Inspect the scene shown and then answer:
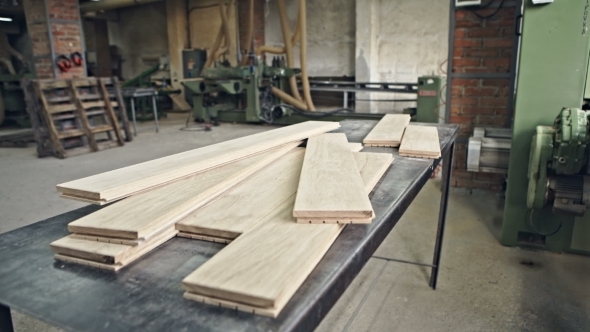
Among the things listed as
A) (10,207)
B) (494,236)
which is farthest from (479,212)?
(10,207)

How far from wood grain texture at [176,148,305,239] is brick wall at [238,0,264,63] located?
7961 millimetres

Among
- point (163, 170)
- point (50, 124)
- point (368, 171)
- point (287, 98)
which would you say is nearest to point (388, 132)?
point (368, 171)

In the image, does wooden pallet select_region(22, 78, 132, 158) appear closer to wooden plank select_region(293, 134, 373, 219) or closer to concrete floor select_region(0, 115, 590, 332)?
concrete floor select_region(0, 115, 590, 332)

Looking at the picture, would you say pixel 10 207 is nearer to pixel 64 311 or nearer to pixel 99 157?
pixel 99 157

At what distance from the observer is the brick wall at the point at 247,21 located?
875 cm

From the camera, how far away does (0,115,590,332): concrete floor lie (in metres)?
1.85

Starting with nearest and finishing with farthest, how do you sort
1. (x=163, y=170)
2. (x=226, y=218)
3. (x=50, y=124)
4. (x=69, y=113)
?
(x=226, y=218), (x=163, y=170), (x=50, y=124), (x=69, y=113)

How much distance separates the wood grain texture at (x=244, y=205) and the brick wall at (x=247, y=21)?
7.96 m

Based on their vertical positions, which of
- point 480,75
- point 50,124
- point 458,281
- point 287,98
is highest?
point 480,75

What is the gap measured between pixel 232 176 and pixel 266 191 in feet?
0.42

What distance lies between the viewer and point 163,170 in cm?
113

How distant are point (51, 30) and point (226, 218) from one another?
6.16 meters

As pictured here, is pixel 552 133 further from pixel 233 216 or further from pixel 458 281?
pixel 233 216

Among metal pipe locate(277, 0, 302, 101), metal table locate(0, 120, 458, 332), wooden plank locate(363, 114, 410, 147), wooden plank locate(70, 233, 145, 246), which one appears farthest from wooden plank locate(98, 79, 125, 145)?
wooden plank locate(70, 233, 145, 246)
